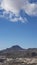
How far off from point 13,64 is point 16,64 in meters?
2.03

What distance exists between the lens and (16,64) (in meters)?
113

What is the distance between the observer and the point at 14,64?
377 feet

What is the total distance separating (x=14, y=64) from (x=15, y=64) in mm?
1237

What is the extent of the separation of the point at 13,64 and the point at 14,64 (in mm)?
1772

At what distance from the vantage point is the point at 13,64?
113m

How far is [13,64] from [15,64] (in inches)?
58.3

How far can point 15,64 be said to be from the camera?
11381 centimetres
